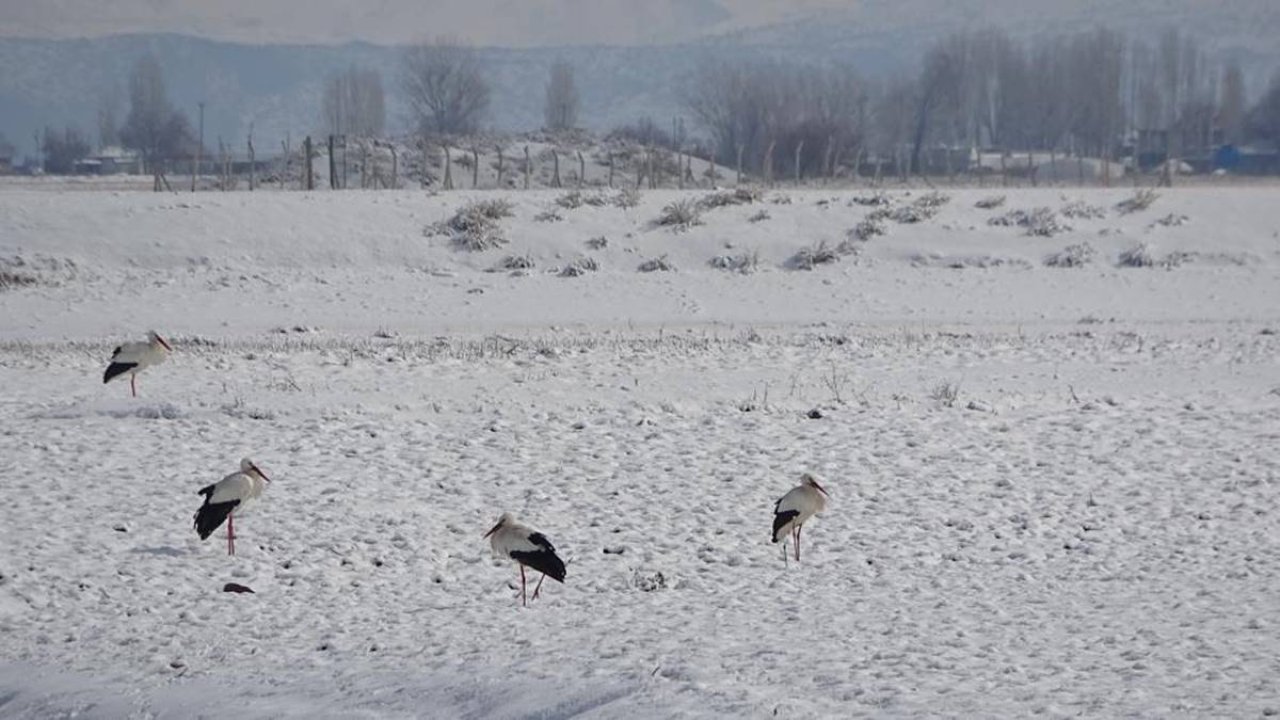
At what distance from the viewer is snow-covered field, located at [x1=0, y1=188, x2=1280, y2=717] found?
9.89 meters

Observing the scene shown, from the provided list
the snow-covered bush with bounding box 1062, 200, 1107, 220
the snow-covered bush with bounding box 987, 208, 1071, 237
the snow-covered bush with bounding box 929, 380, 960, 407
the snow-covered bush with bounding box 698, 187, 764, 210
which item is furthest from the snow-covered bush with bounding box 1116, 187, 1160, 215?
the snow-covered bush with bounding box 929, 380, 960, 407

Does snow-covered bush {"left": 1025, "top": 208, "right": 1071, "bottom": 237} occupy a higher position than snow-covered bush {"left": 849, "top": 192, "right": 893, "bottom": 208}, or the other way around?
snow-covered bush {"left": 849, "top": 192, "right": 893, "bottom": 208}

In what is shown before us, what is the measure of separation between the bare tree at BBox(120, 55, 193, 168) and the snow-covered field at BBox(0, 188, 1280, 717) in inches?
2792

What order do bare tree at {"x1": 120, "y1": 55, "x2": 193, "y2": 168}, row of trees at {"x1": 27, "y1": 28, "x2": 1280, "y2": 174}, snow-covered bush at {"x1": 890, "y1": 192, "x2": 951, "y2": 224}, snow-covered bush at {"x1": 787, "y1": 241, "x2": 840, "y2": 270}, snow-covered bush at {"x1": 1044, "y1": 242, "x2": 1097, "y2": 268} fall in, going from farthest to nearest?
1. row of trees at {"x1": 27, "y1": 28, "x2": 1280, "y2": 174}
2. bare tree at {"x1": 120, "y1": 55, "x2": 193, "y2": 168}
3. snow-covered bush at {"x1": 890, "y1": 192, "x2": 951, "y2": 224}
4. snow-covered bush at {"x1": 1044, "y1": 242, "x2": 1097, "y2": 268}
5. snow-covered bush at {"x1": 787, "y1": 241, "x2": 840, "y2": 270}

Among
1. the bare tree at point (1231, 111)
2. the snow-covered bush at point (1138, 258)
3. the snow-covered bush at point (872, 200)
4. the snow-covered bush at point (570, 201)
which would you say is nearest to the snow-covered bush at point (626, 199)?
the snow-covered bush at point (570, 201)

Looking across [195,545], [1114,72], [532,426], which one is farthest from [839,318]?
[1114,72]

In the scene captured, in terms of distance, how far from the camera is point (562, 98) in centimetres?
12912

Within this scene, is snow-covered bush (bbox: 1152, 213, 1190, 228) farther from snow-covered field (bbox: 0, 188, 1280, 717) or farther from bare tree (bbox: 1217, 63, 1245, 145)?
bare tree (bbox: 1217, 63, 1245, 145)

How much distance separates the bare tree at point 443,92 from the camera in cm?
12100

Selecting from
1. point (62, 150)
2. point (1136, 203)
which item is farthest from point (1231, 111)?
point (1136, 203)

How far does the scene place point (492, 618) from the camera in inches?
436

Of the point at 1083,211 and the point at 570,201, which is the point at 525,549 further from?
the point at 1083,211

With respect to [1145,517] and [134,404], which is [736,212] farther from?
[1145,517]

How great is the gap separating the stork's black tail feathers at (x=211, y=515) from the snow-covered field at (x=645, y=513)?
288mm
